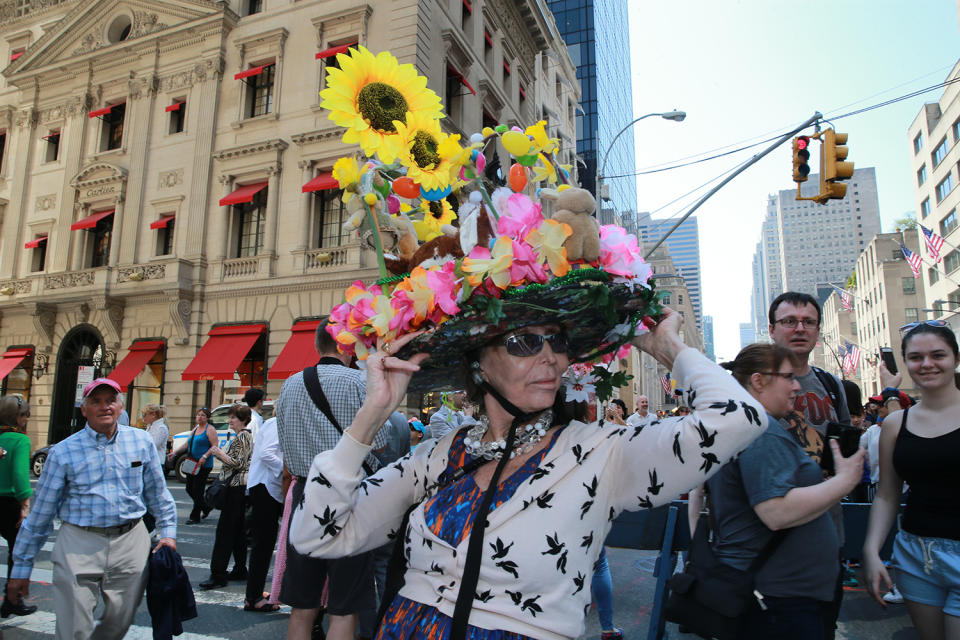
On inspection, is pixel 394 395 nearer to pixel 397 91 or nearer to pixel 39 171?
pixel 397 91

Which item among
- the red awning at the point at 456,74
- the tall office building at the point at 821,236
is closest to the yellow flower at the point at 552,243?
the red awning at the point at 456,74

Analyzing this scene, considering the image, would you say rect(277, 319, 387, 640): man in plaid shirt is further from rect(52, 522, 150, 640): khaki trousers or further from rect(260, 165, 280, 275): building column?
rect(260, 165, 280, 275): building column

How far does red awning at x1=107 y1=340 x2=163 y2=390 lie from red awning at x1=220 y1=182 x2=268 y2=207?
16.4ft

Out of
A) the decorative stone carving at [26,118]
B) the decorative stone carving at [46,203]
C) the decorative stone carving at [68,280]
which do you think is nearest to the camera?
the decorative stone carving at [68,280]

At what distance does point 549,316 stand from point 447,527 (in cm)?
74

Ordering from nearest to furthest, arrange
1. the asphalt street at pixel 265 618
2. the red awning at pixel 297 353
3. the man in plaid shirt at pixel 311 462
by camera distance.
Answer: the man in plaid shirt at pixel 311 462, the asphalt street at pixel 265 618, the red awning at pixel 297 353

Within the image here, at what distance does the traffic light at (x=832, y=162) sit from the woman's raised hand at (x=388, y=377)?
31.7 feet

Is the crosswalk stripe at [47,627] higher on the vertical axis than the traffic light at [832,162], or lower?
lower

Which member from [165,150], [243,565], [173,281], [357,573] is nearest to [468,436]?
[357,573]

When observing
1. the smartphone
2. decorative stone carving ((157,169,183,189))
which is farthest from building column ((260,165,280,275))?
the smartphone

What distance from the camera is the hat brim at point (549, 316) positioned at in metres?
1.73

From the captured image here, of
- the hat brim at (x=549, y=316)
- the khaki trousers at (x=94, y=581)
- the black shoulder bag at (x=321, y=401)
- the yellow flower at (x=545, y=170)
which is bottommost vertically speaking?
the khaki trousers at (x=94, y=581)

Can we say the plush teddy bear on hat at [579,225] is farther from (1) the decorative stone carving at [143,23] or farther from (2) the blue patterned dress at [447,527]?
(1) the decorative stone carving at [143,23]

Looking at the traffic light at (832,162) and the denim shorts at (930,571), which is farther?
the traffic light at (832,162)
